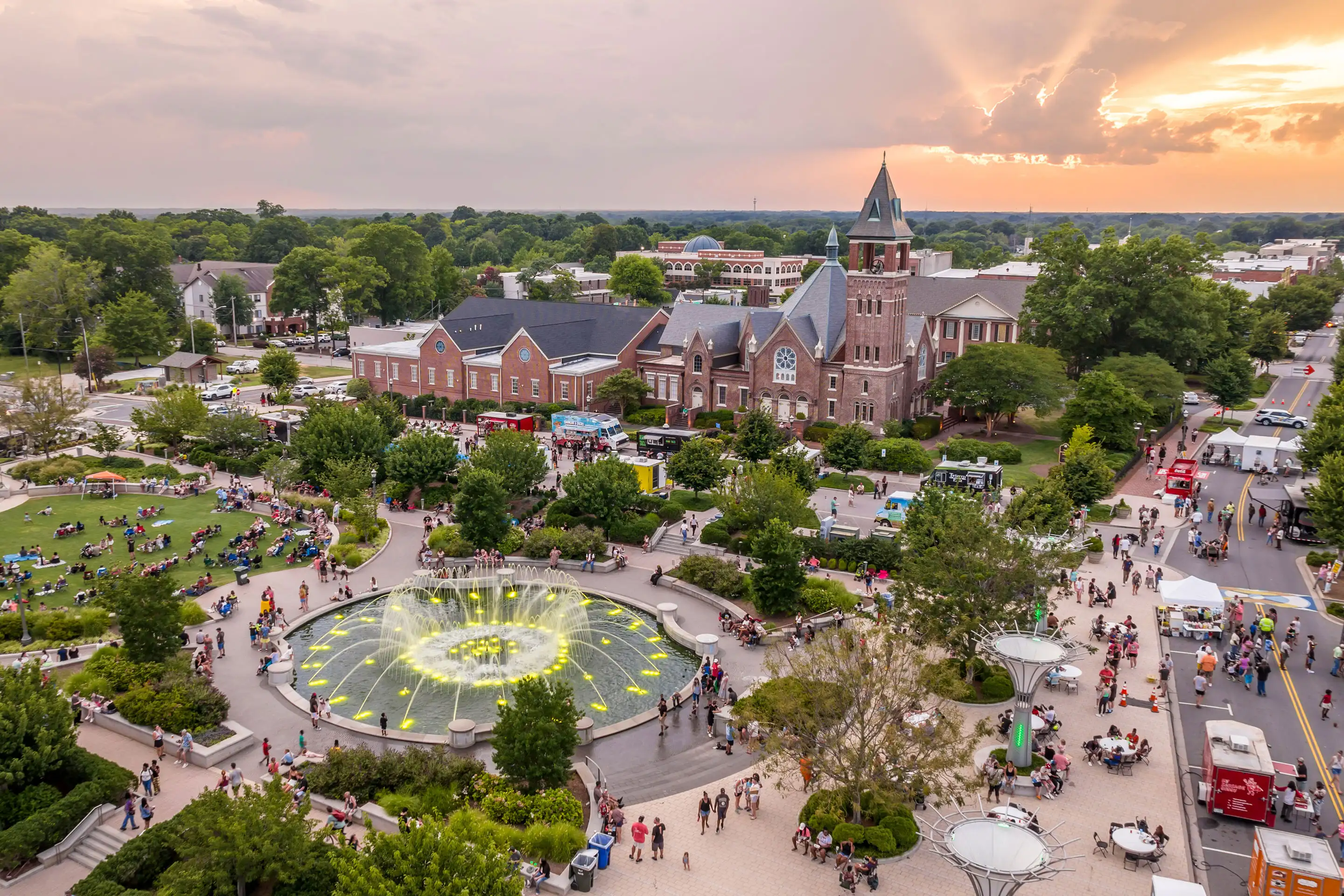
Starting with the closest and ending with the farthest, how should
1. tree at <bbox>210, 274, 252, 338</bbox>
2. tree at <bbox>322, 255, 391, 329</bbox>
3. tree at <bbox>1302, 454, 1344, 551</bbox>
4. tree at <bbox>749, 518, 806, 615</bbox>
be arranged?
tree at <bbox>749, 518, 806, 615</bbox> < tree at <bbox>1302, 454, 1344, 551</bbox> < tree at <bbox>322, 255, 391, 329</bbox> < tree at <bbox>210, 274, 252, 338</bbox>

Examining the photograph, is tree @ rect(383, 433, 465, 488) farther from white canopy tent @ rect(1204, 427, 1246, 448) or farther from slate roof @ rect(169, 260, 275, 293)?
slate roof @ rect(169, 260, 275, 293)

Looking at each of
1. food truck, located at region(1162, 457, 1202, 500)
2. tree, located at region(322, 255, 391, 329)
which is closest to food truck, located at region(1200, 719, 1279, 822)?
food truck, located at region(1162, 457, 1202, 500)

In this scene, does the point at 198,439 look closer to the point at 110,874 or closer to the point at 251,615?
the point at 251,615

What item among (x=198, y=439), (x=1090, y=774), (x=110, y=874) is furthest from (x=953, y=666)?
(x=198, y=439)

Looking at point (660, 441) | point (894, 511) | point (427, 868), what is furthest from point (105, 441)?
point (427, 868)

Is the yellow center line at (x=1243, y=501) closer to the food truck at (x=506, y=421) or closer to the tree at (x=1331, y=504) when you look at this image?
the tree at (x=1331, y=504)

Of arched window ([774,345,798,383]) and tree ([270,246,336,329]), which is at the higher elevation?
tree ([270,246,336,329])

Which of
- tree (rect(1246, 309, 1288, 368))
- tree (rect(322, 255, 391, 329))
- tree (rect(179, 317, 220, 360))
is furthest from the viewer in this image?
tree (rect(322, 255, 391, 329))
